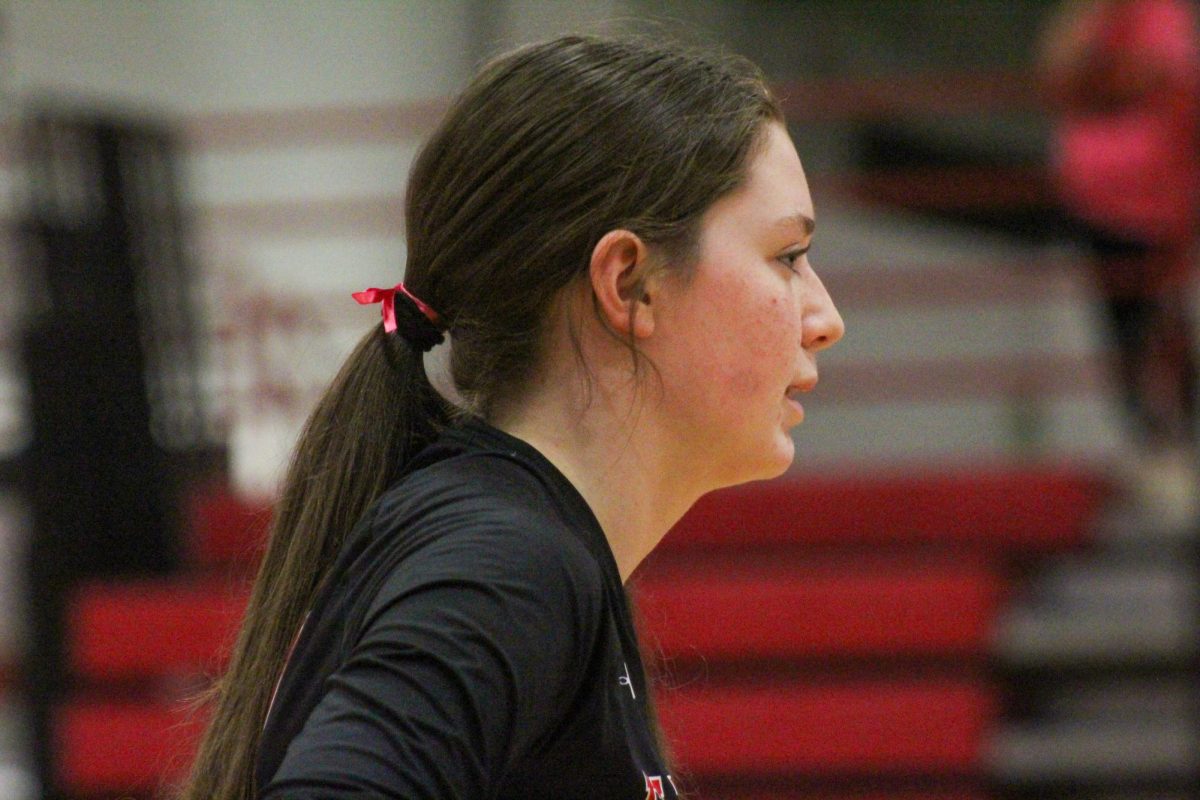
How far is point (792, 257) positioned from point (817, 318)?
52 mm

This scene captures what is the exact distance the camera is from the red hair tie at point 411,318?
1296 millimetres

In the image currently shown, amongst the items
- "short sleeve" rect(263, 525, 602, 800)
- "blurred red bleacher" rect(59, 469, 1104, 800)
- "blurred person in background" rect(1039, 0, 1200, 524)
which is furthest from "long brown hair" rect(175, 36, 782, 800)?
"blurred person in background" rect(1039, 0, 1200, 524)

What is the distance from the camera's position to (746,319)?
1.29m

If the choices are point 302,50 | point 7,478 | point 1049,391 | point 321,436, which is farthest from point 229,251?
point 321,436

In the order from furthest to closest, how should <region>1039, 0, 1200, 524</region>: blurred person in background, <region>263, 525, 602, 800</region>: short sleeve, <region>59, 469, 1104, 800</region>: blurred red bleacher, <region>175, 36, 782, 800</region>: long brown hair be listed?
<region>1039, 0, 1200, 524</region>: blurred person in background < <region>59, 469, 1104, 800</region>: blurred red bleacher < <region>175, 36, 782, 800</region>: long brown hair < <region>263, 525, 602, 800</region>: short sleeve

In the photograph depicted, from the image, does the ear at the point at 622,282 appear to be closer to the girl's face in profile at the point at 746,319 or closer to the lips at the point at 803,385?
the girl's face in profile at the point at 746,319

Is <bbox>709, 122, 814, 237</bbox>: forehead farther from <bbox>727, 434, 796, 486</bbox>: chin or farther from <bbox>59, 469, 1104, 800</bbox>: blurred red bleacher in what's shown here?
<bbox>59, 469, 1104, 800</bbox>: blurred red bleacher

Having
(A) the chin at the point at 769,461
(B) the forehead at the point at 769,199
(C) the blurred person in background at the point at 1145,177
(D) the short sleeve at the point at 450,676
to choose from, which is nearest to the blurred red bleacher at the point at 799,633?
(C) the blurred person in background at the point at 1145,177

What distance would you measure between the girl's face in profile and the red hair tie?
165mm

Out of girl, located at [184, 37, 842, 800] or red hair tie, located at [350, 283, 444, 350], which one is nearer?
girl, located at [184, 37, 842, 800]

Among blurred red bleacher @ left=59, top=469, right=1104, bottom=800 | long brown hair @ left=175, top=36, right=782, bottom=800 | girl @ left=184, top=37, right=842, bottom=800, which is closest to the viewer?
girl @ left=184, top=37, right=842, bottom=800

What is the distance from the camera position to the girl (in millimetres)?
1103

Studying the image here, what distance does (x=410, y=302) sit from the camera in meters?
1.29

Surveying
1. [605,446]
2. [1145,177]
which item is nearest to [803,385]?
[605,446]
